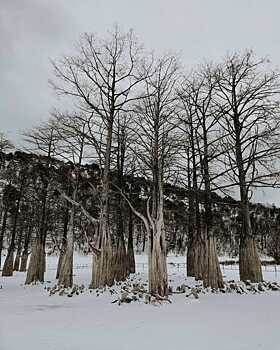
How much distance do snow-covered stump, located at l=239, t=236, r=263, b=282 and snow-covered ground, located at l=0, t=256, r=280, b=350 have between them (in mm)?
5085

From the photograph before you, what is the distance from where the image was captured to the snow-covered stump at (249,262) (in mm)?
16656

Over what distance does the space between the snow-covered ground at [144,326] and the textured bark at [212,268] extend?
10.2 feet

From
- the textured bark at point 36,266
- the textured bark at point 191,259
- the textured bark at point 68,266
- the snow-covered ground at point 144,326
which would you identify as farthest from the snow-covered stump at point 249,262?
the textured bark at point 36,266

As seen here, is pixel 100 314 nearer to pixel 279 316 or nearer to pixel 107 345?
pixel 107 345

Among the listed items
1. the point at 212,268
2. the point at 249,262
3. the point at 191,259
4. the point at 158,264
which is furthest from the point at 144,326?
the point at 191,259

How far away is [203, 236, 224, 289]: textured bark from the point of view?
1491 centimetres

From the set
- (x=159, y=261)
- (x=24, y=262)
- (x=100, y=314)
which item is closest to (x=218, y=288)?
(x=159, y=261)

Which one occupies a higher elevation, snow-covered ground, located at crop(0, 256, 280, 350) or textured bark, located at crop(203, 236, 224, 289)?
textured bark, located at crop(203, 236, 224, 289)

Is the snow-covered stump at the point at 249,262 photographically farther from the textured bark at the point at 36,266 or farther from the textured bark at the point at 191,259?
the textured bark at the point at 36,266

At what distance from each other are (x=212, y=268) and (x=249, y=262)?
293 centimetres

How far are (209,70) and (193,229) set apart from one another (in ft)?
36.6

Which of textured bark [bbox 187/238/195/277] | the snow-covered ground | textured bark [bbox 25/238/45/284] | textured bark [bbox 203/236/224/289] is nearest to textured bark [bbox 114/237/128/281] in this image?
textured bark [bbox 187/238/195/277]

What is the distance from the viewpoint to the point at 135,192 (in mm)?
27547

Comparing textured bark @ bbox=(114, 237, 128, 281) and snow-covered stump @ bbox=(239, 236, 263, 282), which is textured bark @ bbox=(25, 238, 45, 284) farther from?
snow-covered stump @ bbox=(239, 236, 263, 282)
